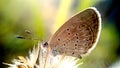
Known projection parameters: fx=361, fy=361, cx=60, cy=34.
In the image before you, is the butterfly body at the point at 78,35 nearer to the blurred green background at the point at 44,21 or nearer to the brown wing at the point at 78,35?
the brown wing at the point at 78,35

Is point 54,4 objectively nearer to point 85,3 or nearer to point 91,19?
point 85,3

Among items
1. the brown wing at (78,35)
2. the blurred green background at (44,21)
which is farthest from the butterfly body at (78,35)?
the blurred green background at (44,21)

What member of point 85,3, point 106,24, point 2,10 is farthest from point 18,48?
point 106,24

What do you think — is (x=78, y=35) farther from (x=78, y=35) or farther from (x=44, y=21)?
(x=44, y=21)

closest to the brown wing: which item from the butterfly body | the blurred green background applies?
the butterfly body

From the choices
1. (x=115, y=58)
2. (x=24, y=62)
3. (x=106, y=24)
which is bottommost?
(x=24, y=62)

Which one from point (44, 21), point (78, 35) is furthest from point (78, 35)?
point (44, 21)
